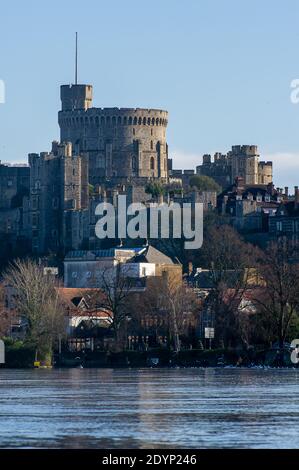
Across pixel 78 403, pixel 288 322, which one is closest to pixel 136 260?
pixel 288 322

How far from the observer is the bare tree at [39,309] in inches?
4429

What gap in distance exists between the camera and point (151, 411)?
64500 mm

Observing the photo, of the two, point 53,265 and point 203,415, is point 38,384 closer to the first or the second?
point 203,415

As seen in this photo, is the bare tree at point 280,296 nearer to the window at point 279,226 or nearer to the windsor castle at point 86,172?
the window at point 279,226

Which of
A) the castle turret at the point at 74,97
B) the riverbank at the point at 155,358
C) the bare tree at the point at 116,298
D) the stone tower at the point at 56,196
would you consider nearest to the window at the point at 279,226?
the stone tower at the point at 56,196

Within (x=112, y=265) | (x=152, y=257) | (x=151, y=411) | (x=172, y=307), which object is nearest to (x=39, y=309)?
(x=172, y=307)

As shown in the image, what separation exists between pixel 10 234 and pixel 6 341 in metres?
51.6

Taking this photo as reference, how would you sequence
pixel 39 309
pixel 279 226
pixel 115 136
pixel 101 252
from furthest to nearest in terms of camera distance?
pixel 115 136, pixel 279 226, pixel 101 252, pixel 39 309

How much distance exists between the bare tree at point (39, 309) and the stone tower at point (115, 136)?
197ft

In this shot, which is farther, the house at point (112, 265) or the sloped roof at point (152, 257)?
the sloped roof at point (152, 257)

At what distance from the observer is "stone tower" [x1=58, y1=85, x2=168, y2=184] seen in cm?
18288

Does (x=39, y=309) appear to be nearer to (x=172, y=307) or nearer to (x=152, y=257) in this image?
(x=172, y=307)

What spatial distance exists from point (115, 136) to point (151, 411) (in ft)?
397

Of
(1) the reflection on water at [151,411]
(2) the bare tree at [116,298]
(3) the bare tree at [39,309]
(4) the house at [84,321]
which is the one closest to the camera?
(1) the reflection on water at [151,411]
